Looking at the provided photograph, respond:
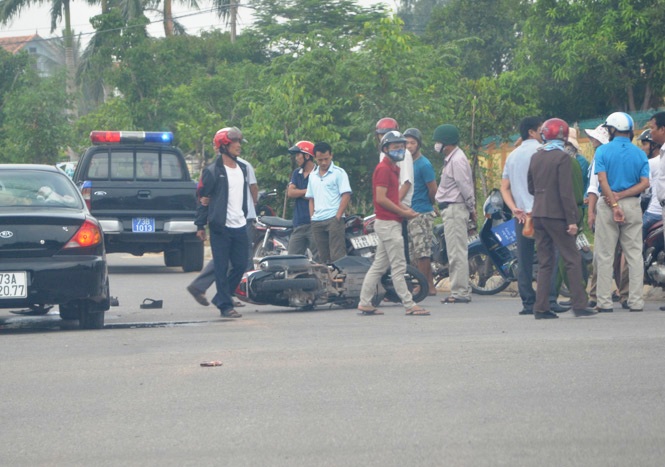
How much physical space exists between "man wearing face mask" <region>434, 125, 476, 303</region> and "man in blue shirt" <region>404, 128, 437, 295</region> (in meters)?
0.28

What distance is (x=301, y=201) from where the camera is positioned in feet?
43.7

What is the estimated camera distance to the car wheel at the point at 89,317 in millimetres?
10453

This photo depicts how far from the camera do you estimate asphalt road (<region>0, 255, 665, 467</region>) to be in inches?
221

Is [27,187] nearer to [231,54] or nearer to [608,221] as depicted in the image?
[608,221]

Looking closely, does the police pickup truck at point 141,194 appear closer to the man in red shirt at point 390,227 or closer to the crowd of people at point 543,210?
the crowd of people at point 543,210

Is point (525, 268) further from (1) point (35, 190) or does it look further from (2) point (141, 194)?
(2) point (141, 194)

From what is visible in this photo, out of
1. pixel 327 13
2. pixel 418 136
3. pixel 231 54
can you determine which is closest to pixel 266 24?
pixel 231 54

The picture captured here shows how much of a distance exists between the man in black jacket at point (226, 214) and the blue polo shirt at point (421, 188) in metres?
2.26

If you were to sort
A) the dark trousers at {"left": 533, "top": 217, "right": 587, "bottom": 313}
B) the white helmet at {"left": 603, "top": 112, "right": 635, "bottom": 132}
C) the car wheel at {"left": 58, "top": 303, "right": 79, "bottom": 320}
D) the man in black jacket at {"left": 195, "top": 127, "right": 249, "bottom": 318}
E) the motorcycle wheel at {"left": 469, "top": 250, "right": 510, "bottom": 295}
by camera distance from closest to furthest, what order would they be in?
1. the dark trousers at {"left": 533, "top": 217, "right": 587, "bottom": 313}
2. the car wheel at {"left": 58, "top": 303, "right": 79, "bottom": 320}
3. the white helmet at {"left": 603, "top": 112, "right": 635, "bottom": 132}
4. the man in black jacket at {"left": 195, "top": 127, "right": 249, "bottom": 318}
5. the motorcycle wheel at {"left": 469, "top": 250, "right": 510, "bottom": 295}

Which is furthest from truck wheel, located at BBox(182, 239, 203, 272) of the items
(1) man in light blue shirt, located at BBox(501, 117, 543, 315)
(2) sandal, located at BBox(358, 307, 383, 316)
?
(1) man in light blue shirt, located at BBox(501, 117, 543, 315)

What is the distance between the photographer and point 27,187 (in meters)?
10.6

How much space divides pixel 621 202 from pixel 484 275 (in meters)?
2.67

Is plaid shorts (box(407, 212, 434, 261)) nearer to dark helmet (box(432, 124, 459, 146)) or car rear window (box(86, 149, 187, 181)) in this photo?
dark helmet (box(432, 124, 459, 146))

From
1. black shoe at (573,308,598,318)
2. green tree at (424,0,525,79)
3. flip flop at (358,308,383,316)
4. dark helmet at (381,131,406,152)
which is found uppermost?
green tree at (424,0,525,79)
